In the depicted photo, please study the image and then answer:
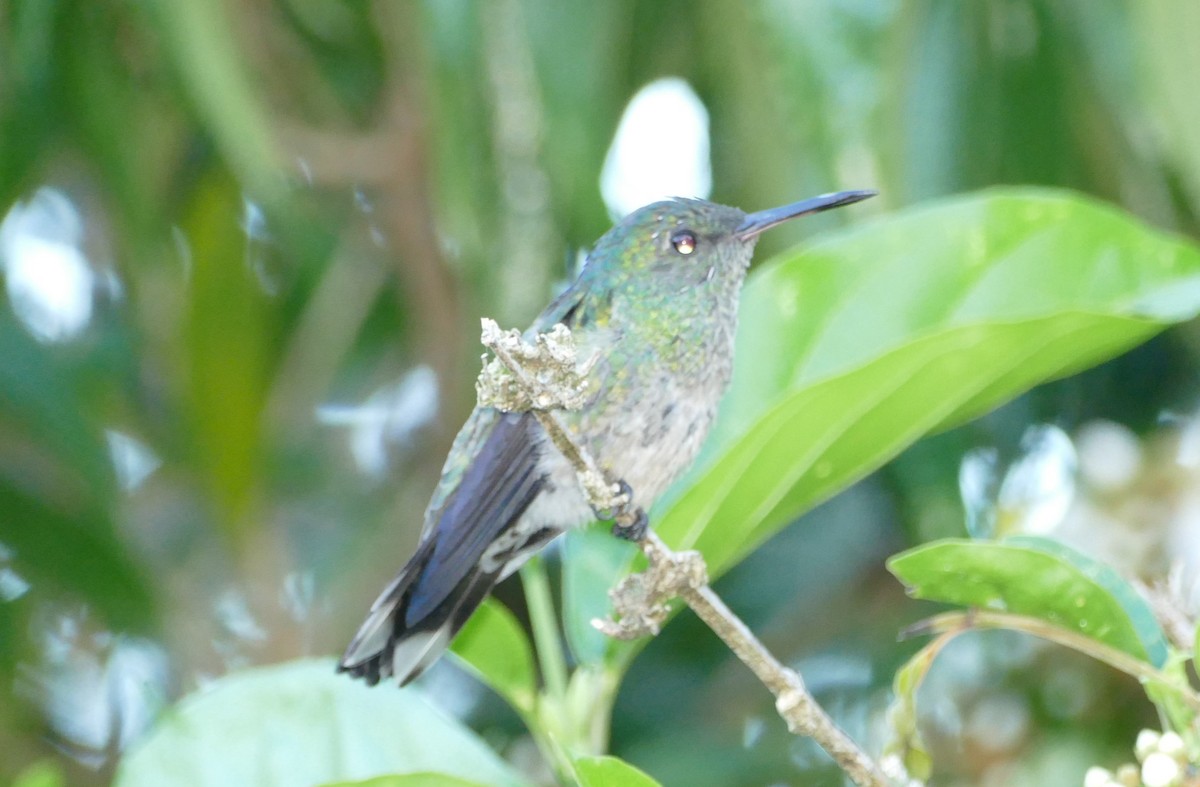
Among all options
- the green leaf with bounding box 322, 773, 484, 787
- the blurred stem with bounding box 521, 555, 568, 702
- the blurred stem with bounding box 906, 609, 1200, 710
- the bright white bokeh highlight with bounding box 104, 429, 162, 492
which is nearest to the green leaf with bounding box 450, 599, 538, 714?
the blurred stem with bounding box 521, 555, 568, 702

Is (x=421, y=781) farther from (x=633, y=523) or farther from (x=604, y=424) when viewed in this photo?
(x=604, y=424)

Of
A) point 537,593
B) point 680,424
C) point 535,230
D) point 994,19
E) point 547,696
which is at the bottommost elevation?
point 547,696

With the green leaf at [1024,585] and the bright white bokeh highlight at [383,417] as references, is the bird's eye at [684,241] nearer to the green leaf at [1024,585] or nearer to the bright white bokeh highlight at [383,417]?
the green leaf at [1024,585]

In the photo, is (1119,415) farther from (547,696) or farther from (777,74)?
(547,696)

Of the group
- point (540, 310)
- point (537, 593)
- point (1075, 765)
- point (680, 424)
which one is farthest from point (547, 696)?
point (1075, 765)

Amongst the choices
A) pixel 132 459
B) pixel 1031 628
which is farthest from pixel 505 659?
pixel 132 459

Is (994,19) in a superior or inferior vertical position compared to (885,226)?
superior
